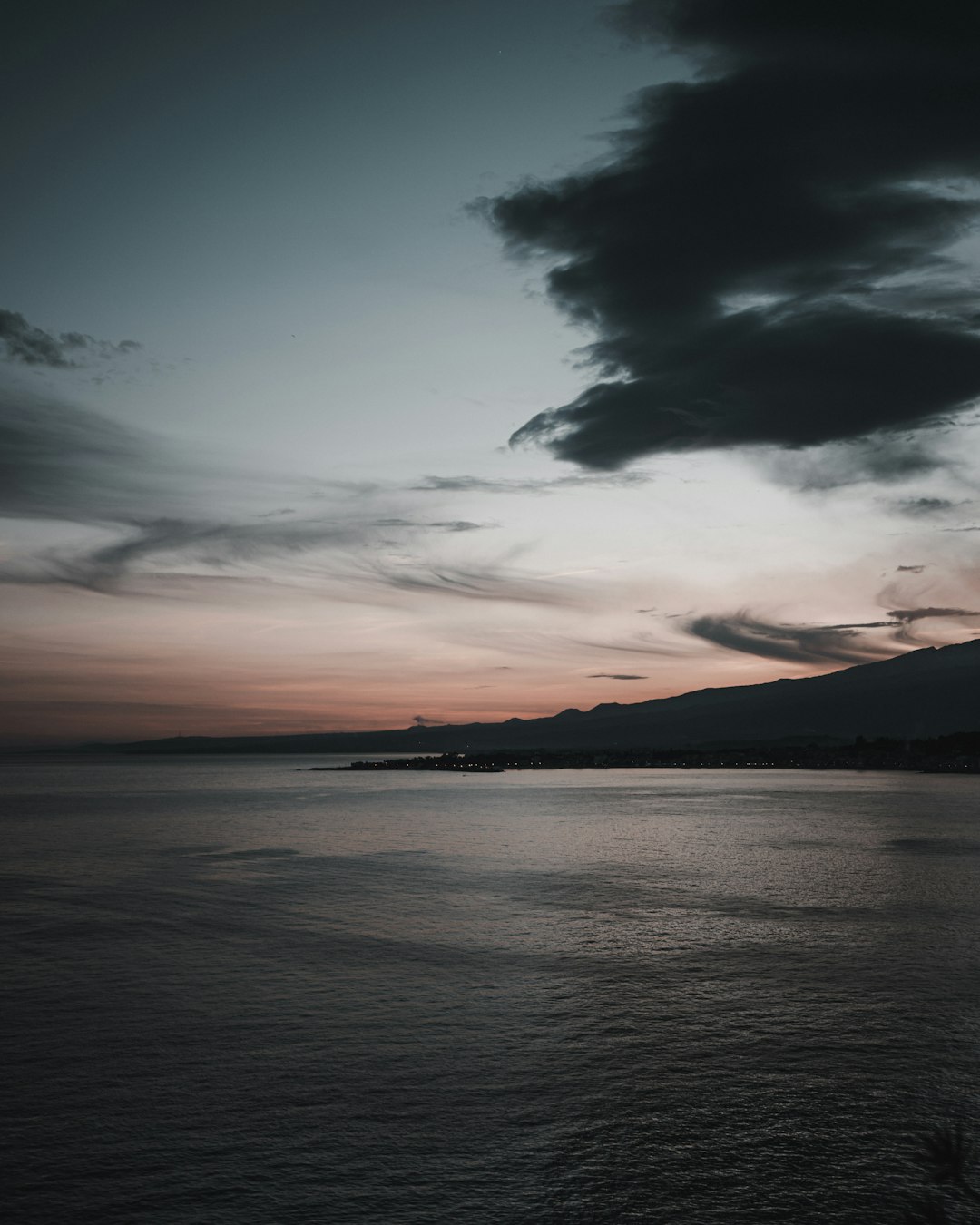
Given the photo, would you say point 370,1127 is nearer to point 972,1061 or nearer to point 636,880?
point 972,1061

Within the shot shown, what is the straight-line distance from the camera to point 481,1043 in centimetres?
2195

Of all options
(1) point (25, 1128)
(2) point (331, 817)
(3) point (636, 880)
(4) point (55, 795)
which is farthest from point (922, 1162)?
(4) point (55, 795)

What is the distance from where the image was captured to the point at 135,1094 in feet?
62.6

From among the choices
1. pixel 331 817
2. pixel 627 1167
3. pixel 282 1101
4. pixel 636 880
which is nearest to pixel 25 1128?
pixel 282 1101

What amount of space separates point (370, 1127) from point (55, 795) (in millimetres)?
145904

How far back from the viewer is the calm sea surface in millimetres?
15156

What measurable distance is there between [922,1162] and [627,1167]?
530cm

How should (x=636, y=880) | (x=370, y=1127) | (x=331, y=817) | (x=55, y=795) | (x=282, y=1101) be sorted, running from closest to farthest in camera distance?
(x=370, y=1127) → (x=282, y=1101) → (x=636, y=880) → (x=331, y=817) → (x=55, y=795)

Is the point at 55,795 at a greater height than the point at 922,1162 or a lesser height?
lesser

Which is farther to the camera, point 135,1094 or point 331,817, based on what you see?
point 331,817

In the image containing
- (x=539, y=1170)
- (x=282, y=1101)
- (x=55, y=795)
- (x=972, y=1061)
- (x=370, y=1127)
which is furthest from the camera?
(x=55, y=795)

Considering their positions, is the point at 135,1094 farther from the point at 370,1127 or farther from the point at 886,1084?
the point at 886,1084

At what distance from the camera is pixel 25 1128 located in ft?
57.2

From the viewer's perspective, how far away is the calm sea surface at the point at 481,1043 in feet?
49.7
